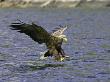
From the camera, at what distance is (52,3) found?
2554 inches

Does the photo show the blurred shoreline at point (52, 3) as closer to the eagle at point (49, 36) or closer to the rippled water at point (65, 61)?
the rippled water at point (65, 61)

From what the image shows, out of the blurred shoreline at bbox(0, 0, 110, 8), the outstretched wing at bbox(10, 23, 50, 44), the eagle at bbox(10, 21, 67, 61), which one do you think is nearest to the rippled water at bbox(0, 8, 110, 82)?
the eagle at bbox(10, 21, 67, 61)

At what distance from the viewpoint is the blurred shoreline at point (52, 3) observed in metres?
63.3

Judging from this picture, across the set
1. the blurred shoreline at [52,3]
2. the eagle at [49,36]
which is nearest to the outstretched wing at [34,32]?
the eagle at [49,36]

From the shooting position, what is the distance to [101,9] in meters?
61.7

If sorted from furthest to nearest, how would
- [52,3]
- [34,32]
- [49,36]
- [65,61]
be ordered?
1. [52,3]
2. [65,61]
3. [34,32]
4. [49,36]

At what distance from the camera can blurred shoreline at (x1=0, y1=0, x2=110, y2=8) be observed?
63281mm

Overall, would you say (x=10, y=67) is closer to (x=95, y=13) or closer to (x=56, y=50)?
(x=56, y=50)

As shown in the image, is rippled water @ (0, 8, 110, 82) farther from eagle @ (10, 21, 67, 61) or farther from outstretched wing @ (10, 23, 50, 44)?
outstretched wing @ (10, 23, 50, 44)

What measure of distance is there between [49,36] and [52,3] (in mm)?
44326

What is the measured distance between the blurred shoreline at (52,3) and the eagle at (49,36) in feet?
138

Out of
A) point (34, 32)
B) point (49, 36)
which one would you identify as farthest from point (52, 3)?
point (49, 36)

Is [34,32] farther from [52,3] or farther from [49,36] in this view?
[52,3]

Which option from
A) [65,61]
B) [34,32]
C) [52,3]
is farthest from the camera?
[52,3]
